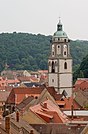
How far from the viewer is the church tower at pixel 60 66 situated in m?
99.1

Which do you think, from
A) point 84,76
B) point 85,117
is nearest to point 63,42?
point 85,117

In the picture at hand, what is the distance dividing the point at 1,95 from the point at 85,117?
37.4 m

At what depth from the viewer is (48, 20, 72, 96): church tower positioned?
9912cm

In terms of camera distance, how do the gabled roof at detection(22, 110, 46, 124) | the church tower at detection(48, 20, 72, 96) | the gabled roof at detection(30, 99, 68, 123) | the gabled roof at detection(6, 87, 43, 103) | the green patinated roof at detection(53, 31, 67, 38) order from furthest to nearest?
the green patinated roof at detection(53, 31, 67, 38)
the church tower at detection(48, 20, 72, 96)
the gabled roof at detection(6, 87, 43, 103)
the gabled roof at detection(30, 99, 68, 123)
the gabled roof at detection(22, 110, 46, 124)

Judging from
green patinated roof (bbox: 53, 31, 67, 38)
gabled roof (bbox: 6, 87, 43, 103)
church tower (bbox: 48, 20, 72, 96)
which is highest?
green patinated roof (bbox: 53, 31, 67, 38)

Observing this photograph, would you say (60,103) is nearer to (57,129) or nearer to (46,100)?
(46,100)

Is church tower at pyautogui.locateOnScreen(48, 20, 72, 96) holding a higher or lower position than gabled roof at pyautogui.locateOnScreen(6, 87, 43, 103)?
higher

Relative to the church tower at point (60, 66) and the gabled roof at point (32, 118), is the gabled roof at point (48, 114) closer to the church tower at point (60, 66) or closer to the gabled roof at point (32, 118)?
the gabled roof at point (32, 118)

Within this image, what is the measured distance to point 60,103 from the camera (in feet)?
279

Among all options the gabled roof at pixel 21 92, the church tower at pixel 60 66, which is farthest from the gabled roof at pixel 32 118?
the church tower at pixel 60 66

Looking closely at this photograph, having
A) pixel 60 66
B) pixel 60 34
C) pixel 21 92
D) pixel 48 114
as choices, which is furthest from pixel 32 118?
pixel 60 34

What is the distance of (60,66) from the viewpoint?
3915 inches

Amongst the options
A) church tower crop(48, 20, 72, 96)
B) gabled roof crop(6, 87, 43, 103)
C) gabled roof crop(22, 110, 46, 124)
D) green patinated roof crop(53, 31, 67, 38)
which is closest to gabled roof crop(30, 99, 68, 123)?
gabled roof crop(22, 110, 46, 124)

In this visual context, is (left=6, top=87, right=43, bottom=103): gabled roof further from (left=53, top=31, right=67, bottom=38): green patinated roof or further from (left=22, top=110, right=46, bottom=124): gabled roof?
(left=22, top=110, right=46, bottom=124): gabled roof
